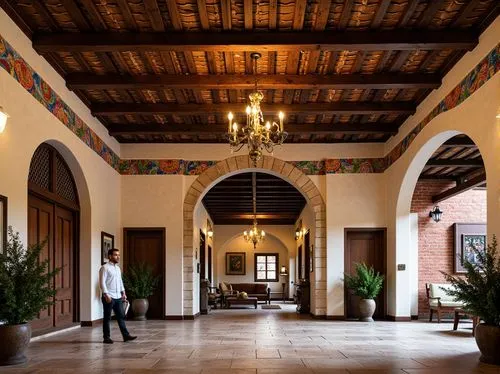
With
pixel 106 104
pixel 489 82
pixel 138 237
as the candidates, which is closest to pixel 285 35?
pixel 489 82

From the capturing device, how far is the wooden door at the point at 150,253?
12.5 metres

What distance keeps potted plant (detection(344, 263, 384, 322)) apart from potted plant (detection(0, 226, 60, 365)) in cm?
696

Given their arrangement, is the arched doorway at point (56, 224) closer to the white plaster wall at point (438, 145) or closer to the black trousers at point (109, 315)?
the black trousers at point (109, 315)

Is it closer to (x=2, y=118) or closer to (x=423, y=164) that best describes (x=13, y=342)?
(x=2, y=118)

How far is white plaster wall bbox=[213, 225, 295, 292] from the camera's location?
Answer: 2422 centimetres

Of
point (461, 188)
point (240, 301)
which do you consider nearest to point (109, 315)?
point (461, 188)

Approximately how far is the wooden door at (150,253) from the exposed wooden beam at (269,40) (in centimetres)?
589

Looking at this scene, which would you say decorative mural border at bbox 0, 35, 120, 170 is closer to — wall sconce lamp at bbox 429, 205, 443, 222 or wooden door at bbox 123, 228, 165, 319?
wooden door at bbox 123, 228, 165, 319

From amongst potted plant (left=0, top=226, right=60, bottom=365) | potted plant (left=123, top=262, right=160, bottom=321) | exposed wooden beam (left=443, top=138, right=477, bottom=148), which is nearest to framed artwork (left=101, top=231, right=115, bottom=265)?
potted plant (left=123, top=262, right=160, bottom=321)

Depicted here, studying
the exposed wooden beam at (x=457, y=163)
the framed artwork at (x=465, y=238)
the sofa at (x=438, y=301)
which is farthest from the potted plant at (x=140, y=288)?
the framed artwork at (x=465, y=238)

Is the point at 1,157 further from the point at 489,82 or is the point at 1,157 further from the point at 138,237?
the point at 138,237

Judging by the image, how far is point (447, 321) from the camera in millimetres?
11891

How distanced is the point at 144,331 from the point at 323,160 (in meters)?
5.20

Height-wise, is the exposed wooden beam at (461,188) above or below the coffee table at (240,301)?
above
